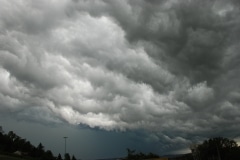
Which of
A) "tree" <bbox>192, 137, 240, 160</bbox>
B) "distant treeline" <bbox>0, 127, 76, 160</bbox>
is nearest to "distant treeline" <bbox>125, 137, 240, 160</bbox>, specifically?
"tree" <bbox>192, 137, 240, 160</bbox>

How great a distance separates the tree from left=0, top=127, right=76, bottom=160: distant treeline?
73.0 meters

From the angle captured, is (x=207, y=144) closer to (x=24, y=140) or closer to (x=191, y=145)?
(x=191, y=145)

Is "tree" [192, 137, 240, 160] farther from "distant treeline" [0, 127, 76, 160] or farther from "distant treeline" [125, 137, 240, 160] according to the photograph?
"distant treeline" [0, 127, 76, 160]

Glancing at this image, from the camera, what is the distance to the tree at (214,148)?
160 metres

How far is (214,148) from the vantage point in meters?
163

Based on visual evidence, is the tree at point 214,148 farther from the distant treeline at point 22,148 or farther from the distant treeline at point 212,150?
the distant treeline at point 22,148

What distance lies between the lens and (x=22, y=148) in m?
174

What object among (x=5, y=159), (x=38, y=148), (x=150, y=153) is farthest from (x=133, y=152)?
(x=5, y=159)

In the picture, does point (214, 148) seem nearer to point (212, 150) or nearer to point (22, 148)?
point (212, 150)

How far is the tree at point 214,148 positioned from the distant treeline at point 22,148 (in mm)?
72973

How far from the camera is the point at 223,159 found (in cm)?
15438

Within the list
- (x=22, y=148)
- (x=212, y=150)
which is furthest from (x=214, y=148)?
(x=22, y=148)

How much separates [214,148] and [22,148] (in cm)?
10784

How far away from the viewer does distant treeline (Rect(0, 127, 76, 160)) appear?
152750mm
